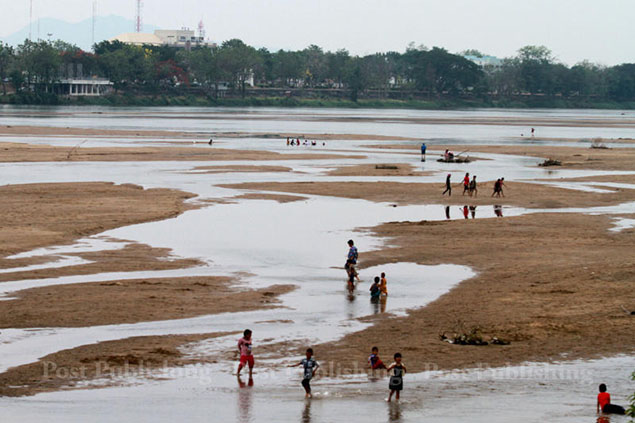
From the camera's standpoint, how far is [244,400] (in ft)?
70.4

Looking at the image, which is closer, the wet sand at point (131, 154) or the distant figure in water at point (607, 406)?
the distant figure in water at point (607, 406)

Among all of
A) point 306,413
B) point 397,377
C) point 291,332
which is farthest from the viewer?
point 291,332

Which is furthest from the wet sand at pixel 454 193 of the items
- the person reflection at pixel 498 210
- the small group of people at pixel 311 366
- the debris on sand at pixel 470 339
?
the small group of people at pixel 311 366

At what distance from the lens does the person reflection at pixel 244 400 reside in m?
20.2

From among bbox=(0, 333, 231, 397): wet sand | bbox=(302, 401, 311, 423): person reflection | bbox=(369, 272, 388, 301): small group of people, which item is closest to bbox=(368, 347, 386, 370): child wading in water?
bbox=(302, 401, 311, 423): person reflection

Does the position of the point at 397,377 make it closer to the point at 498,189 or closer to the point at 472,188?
the point at 498,189

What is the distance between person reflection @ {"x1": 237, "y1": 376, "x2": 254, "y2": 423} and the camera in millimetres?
20219

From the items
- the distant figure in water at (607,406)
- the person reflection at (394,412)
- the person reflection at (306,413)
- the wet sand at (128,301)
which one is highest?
the distant figure in water at (607,406)

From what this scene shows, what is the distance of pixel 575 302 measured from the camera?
31078 millimetres

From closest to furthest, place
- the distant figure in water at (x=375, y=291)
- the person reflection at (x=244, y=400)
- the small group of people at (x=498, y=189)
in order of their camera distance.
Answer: the person reflection at (x=244, y=400)
the distant figure in water at (x=375, y=291)
the small group of people at (x=498, y=189)

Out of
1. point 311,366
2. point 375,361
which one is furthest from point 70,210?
point 311,366

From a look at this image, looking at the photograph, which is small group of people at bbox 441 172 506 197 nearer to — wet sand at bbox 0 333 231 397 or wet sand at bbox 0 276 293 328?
wet sand at bbox 0 276 293 328

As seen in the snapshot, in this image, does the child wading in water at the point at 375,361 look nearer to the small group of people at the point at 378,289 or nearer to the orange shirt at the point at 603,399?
the orange shirt at the point at 603,399

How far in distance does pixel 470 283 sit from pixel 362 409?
14.5m
